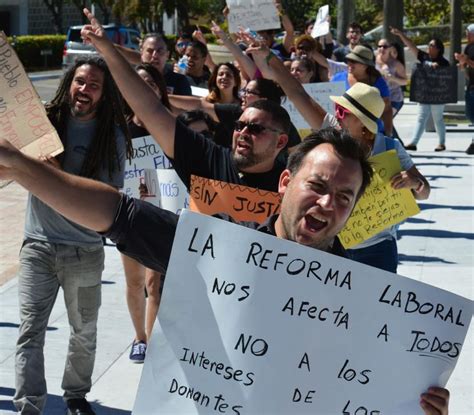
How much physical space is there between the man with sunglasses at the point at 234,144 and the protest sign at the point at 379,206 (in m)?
0.60

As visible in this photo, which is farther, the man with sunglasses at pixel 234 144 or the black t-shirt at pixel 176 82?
the black t-shirt at pixel 176 82

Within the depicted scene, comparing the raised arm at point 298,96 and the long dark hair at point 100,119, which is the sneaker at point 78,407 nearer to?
the long dark hair at point 100,119

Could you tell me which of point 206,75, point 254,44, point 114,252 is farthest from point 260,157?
point 206,75

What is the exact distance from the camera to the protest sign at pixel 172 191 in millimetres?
6836

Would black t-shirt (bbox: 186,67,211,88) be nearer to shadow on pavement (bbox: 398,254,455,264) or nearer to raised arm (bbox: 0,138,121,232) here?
shadow on pavement (bbox: 398,254,455,264)

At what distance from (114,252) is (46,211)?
4.48 m

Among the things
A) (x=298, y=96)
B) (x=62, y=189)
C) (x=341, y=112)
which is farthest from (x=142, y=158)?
(x=62, y=189)

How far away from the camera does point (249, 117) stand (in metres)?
5.22

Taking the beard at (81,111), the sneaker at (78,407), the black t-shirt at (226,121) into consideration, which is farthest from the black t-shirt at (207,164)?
the black t-shirt at (226,121)

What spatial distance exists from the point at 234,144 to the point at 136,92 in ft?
1.71

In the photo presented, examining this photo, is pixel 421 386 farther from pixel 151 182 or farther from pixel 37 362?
pixel 151 182

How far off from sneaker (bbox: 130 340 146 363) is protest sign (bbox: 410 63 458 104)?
1242 centimetres

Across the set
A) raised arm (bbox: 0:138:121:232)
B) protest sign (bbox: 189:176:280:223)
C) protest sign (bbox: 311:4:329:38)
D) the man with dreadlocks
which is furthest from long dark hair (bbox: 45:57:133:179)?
protest sign (bbox: 311:4:329:38)

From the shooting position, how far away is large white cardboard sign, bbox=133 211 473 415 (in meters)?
2.81
